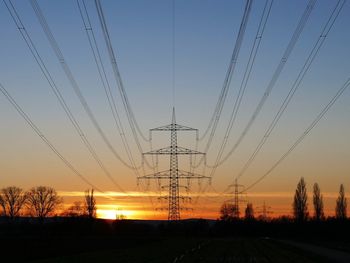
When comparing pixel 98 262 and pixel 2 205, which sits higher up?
pixel 2 205

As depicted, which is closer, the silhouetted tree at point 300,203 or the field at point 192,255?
the field at point 192,255

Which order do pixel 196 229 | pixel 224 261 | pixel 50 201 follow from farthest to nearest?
pixel 50 201
pixel 196 229
pixel 224 261

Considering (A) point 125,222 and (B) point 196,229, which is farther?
(A) point 125,222

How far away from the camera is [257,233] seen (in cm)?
15562

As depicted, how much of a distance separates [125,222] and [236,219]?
29.5m

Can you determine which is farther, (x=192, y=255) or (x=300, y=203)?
(x=300, y=203)

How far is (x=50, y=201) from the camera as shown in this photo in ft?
510

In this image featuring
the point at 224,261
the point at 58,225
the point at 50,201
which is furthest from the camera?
the point at 50,201

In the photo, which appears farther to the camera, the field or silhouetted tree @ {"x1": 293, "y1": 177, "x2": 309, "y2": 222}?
silhouetted tree @ {"x1": 293, "y1": 177, "x2": 309, "y2": 222}

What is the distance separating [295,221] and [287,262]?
111013mm

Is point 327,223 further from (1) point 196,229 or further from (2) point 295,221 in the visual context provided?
(1) point 196,229

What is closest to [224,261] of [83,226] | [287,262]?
[287,262]

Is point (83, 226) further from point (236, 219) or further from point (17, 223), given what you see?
point (236, 219)

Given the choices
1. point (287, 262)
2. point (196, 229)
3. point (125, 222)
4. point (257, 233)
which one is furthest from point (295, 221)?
point (287, 262)
